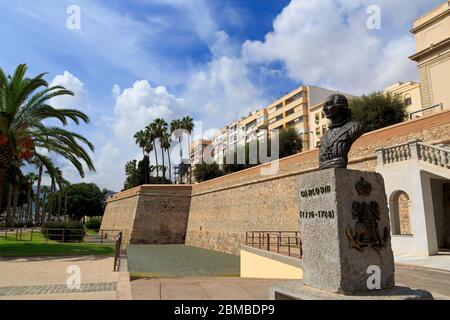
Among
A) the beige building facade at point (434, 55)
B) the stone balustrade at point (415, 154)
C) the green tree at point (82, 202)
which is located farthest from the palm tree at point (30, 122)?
the green tree at point (82, 202)

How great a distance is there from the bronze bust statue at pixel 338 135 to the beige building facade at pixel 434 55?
68.6 ft

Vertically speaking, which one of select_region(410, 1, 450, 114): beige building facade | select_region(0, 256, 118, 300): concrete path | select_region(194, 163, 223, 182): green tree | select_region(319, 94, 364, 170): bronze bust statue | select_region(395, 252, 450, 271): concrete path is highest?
select_region(410, 1, 450, 114): beige building facade

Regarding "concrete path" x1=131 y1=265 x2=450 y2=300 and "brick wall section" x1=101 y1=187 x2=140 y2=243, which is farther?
"brick wall section" x1=101 y1=187 x2=140 y2=243

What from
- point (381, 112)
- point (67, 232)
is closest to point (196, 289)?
point (67, 232)

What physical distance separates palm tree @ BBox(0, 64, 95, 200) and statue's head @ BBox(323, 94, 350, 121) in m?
13.0

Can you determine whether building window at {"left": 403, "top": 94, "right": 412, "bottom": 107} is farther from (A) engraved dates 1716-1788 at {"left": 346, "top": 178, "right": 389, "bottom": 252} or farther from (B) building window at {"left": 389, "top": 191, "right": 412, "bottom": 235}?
(A) engraved dates 1716-1788 at {"left": 346, "top": 178, "right": 389, "bottom": 252}

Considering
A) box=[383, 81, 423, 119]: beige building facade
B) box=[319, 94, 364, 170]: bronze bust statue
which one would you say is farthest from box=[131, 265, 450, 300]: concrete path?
box=[383, 81, 423, 119]: beige building facade

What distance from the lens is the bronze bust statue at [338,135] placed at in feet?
16.5

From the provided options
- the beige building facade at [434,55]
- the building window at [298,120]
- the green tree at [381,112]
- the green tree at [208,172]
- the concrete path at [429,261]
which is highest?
the building window at [298,120]

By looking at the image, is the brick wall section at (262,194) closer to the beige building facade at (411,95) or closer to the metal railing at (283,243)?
the metal railing at (283,243)

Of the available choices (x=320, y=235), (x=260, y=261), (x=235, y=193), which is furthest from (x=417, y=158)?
(x=235, y=193)

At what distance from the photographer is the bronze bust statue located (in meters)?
5.02

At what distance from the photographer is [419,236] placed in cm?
1107

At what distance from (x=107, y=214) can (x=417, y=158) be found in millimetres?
43914
